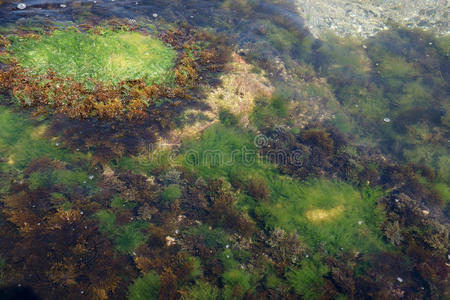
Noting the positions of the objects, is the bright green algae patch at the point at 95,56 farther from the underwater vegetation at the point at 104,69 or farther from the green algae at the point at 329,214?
the green algae at the point at 329,214

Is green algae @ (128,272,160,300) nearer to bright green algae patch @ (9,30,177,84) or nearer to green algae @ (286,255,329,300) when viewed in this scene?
green algae @ (286,255,329,300)

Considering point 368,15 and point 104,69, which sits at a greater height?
point 368,15

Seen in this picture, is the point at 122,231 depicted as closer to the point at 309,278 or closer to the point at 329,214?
the point at 309,278

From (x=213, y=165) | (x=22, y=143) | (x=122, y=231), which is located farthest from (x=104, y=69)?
(x=122, y=231)

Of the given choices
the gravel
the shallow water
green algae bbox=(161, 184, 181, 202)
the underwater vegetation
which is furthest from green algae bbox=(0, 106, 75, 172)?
the gravel

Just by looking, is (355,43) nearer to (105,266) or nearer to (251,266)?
(251,266)

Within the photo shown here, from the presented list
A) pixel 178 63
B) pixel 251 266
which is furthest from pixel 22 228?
pixel 178 63
